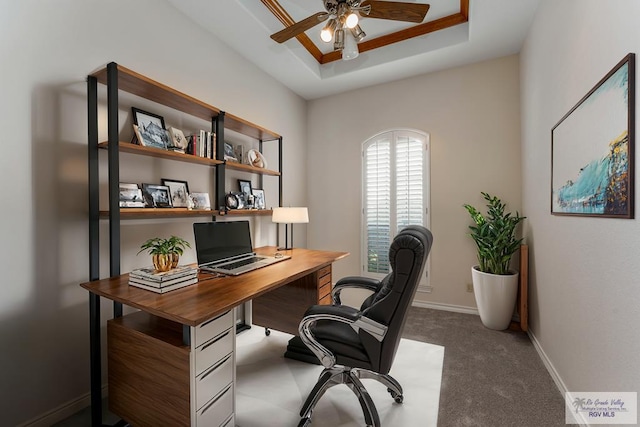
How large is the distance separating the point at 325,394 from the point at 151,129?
2179 millimetres

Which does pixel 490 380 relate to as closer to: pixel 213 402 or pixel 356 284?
pixel 356 284

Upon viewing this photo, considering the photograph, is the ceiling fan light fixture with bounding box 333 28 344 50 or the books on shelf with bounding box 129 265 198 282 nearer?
the books on shelf with bounding box 129 265 198 282

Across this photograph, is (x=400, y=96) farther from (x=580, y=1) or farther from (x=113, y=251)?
(x=113, y=251)

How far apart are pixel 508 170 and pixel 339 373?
2.76 meters

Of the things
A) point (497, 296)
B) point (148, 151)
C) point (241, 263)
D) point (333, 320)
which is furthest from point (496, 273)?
point (148, 151)

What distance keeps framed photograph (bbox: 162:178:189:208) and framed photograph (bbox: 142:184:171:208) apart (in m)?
0.04

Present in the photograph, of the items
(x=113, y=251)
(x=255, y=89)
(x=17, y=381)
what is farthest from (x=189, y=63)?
(x=17, y=381)

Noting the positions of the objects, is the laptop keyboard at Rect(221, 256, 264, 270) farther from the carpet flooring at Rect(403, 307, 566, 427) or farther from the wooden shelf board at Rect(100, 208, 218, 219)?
the carpet flooring at Rect(403, 307, 566, 427)

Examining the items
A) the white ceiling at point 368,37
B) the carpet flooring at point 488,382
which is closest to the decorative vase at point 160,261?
the carpet flooring at point 488,382

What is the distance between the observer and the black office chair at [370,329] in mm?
1310

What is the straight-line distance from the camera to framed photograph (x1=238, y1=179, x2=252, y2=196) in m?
2.81

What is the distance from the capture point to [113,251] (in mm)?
1616

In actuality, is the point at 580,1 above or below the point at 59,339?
above

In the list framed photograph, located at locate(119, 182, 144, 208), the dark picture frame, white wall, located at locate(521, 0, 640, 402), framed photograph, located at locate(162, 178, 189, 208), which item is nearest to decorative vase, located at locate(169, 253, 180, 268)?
framed photograph, located at locate(119, 182, 144, 208)
